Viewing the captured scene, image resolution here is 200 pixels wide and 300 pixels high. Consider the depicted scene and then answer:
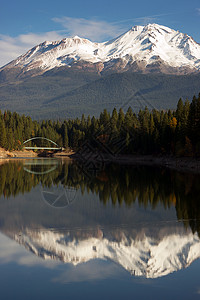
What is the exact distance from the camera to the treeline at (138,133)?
84.7m

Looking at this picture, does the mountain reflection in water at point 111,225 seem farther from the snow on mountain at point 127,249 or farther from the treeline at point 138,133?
the treeline at point 138,133

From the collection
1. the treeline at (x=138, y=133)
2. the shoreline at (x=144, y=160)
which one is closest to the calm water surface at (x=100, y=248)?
the shoreline at (x=144, y=160)

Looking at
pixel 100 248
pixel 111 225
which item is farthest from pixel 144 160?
pixel 100 248

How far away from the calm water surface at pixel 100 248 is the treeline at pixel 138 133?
49887 mm

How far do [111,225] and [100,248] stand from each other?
18.2 ft

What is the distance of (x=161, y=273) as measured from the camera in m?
16.5

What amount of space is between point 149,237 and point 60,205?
13.9 m

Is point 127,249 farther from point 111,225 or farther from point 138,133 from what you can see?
point 138,133

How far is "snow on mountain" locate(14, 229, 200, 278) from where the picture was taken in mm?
17594

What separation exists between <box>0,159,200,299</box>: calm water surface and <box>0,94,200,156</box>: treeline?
4989 cm

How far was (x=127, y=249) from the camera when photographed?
1988 cm

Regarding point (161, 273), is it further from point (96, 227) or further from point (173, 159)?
point (173, 159)

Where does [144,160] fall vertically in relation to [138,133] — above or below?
below

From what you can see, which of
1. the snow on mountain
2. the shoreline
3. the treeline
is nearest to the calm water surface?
the snow on mountain
